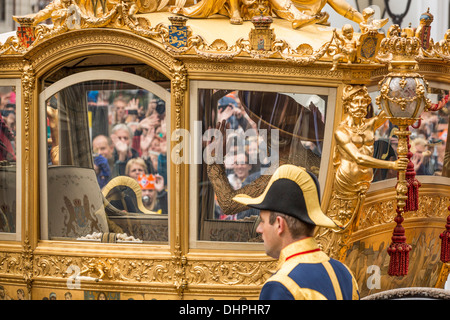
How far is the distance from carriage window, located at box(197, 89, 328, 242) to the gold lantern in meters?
0.48

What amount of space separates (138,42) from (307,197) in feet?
7.78

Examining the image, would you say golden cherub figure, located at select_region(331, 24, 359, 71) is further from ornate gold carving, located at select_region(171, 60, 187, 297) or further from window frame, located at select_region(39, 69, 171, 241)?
window frame, located at select_region(39, 69, 171, 241)

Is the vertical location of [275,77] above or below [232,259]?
above

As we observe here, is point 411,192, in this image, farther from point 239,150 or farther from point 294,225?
point 294,225

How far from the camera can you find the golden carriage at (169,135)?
5566 mm

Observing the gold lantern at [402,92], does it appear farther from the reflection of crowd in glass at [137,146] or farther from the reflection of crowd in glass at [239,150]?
the reflection of crowd in glass at [137,146]

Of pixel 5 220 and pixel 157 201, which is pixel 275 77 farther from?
pixel 5 220

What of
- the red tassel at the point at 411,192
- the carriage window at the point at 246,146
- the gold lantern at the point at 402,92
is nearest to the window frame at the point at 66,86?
Answer: the carriage window at the point at 246,146

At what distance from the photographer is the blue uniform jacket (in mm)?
3430

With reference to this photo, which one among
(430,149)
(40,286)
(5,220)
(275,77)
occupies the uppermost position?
(275,77)

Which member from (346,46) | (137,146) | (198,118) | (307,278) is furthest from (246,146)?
(307,278)

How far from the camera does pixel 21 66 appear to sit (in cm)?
592

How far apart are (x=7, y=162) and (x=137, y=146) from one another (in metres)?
0.93
